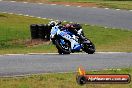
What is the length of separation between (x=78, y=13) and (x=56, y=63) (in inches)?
931

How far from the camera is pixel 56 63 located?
13453 millimetres

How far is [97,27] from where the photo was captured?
99.0 feet

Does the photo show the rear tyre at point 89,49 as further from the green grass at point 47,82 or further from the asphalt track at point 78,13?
the asphalt track at point 78,13

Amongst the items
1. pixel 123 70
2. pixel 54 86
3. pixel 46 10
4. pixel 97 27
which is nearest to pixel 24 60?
pixel 123 70

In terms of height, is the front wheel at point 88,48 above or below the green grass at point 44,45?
above

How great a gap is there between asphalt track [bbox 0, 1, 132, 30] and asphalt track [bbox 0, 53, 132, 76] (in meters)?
15.9

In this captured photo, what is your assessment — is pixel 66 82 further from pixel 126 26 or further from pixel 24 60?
pixel 126 26

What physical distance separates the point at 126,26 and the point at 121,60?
1690cm

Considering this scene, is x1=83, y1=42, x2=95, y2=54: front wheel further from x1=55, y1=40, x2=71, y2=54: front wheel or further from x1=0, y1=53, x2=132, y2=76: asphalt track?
x1=0, y1=53, x2=132, y2=76: asphalt track

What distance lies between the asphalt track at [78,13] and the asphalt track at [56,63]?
15.9 meters

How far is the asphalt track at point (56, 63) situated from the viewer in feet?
39.8

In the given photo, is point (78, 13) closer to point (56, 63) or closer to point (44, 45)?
point (44, 45)

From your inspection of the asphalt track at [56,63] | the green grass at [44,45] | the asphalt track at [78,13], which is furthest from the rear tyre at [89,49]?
the asphalt track at [78,13]

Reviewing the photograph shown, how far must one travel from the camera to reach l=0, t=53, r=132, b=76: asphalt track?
12.1 metres
